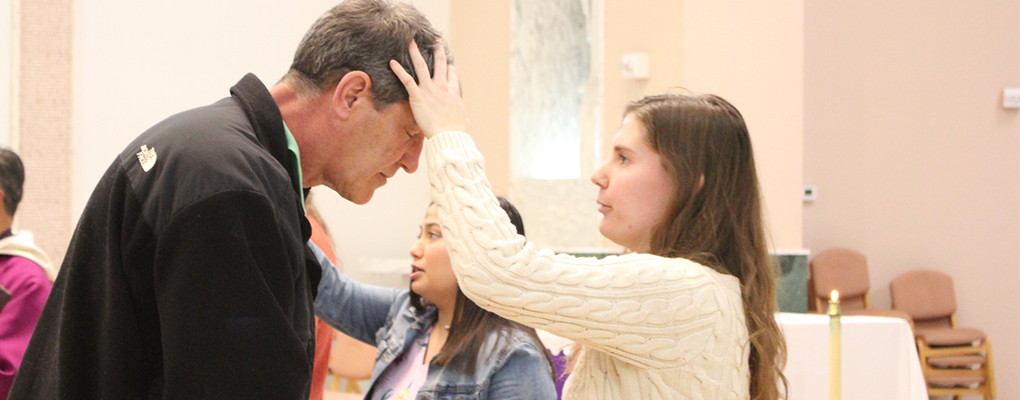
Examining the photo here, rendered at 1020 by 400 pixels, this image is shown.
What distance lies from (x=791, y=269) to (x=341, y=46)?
4.30m

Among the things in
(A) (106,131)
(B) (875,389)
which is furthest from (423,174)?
(B) (875,389)

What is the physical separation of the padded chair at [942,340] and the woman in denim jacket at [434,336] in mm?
5211

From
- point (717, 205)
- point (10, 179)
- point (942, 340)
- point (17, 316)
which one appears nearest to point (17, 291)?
point (17, 316)

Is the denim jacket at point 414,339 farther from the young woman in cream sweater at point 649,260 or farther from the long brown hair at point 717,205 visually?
the long brown hair at point 717,205

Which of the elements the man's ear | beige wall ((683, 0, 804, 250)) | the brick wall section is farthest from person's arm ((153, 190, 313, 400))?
the brick wall section

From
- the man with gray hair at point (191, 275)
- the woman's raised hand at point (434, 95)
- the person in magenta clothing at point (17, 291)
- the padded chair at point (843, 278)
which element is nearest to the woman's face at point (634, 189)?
the woman's raised hand at point (434, 95)

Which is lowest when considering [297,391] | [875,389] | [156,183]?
[875,389]

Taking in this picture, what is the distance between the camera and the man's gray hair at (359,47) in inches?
48.0

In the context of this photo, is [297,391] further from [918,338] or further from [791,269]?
[918,338]

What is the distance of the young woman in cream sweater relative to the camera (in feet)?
4.32

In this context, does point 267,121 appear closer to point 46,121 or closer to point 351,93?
point 351,93

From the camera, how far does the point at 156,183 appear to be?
3.11 ft

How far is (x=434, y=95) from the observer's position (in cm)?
131

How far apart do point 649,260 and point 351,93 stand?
0.52 m
